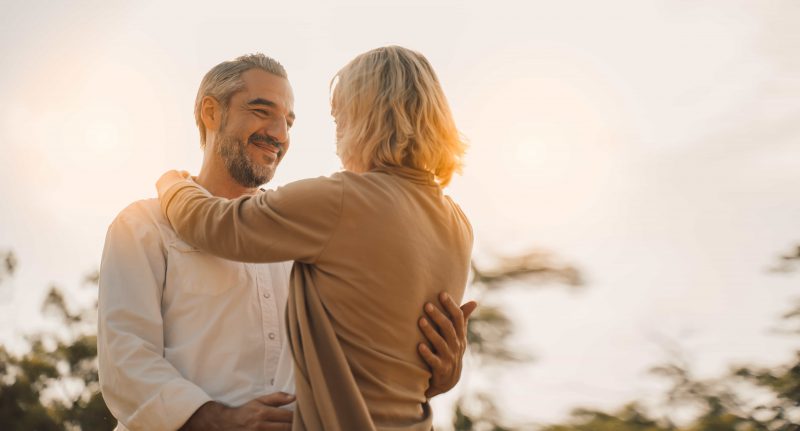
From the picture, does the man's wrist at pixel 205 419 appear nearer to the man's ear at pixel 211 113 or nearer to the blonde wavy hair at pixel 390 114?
the blonde wavy hair at pixel 390 114

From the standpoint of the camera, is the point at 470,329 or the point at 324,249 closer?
the point at 324,249

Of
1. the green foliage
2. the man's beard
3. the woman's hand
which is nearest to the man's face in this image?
the man's beard

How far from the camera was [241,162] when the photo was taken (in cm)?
280

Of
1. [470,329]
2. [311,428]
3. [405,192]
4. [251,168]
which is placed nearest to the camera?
[311,428]

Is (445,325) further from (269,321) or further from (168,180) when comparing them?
(168,180)

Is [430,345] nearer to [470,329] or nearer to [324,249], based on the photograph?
[324,249]

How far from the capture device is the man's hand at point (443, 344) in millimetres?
2033

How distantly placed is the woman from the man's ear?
2.81 feet

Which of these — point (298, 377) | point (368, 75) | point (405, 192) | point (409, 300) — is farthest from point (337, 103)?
point (298, 377)

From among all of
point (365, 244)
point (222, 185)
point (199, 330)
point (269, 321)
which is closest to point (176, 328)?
point (199, 330)

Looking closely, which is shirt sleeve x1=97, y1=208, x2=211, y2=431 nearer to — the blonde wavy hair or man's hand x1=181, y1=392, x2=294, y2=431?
man's hand x1=181, y1=392, x2=294, y2=431

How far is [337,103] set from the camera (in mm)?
2133

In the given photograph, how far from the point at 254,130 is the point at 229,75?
0.79 feet

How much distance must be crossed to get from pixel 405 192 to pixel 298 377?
0.51m
